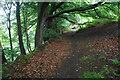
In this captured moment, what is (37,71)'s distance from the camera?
15.6 ft

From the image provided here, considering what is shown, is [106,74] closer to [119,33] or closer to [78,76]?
[78,76]

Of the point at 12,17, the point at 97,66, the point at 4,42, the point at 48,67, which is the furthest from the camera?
the point at 4,42

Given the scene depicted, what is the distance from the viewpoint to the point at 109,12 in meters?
9.16

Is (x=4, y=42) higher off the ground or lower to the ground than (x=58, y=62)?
lower

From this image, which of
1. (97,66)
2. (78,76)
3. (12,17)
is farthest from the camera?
(12,17)

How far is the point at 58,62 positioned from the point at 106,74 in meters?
3.03

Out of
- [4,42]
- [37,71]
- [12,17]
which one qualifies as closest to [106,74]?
[37,71]

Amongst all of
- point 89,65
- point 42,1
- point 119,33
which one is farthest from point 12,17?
point 119,33

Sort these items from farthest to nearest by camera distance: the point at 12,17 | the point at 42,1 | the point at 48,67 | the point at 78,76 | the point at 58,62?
the point at 12,17, the point at 42,1, the point at 58,62, the point at 48,67, the point at 78,76

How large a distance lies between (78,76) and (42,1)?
22.7 feet

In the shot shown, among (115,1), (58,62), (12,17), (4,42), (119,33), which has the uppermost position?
(115,1)

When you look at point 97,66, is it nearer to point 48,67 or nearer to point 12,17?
point 48,67

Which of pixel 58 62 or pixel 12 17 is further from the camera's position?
pixel 12 17

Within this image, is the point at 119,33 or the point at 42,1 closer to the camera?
the point at 119,33
